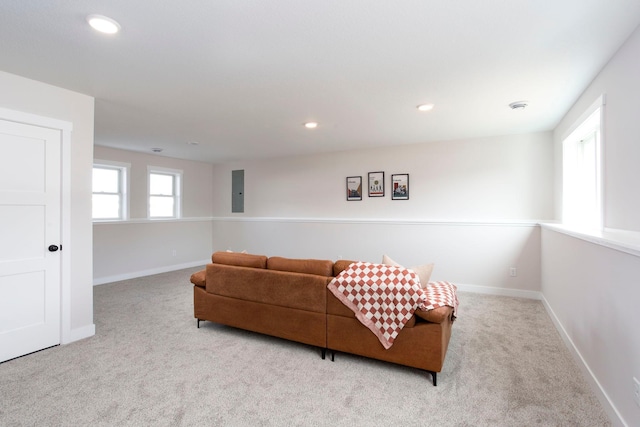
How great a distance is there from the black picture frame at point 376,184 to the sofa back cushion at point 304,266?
2.97 metres

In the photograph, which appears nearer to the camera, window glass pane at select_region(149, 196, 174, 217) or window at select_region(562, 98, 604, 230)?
window at select_region(562, 98, 604, 230)

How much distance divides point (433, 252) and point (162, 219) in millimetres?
5141

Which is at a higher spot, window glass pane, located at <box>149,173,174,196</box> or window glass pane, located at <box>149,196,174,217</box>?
window glass pane, located at <box>149,173,174,196</box>

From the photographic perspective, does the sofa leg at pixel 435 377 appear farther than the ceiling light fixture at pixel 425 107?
No

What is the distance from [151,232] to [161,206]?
61 centimetres

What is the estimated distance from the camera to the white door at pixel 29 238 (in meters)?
2.61

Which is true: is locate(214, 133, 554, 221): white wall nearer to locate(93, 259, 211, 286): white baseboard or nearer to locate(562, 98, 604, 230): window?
locate(562, 98, 604, 230): window

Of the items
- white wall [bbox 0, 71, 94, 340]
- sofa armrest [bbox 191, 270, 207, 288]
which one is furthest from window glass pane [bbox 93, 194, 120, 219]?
sofa armrest [bbox 191, 270, 207, 288]

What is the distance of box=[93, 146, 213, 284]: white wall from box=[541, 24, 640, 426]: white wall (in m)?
6.37

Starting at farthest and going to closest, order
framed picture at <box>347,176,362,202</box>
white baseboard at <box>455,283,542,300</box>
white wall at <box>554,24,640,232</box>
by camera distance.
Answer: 1. framed picture at <box>347,176,362,202</box>
2. white baseboard at <box>455,283,542,300</box>
3. white wall at <box>554,24,640,232</box>

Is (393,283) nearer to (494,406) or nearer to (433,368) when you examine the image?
(433,368)

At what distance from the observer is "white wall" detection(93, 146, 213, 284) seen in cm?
538

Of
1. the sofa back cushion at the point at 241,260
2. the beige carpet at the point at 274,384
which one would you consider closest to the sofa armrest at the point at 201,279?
the sofa back cushion at the point at 241,260

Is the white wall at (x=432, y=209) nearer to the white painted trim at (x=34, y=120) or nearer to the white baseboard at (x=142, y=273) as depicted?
the white baseboard at (x=142, y=273)
